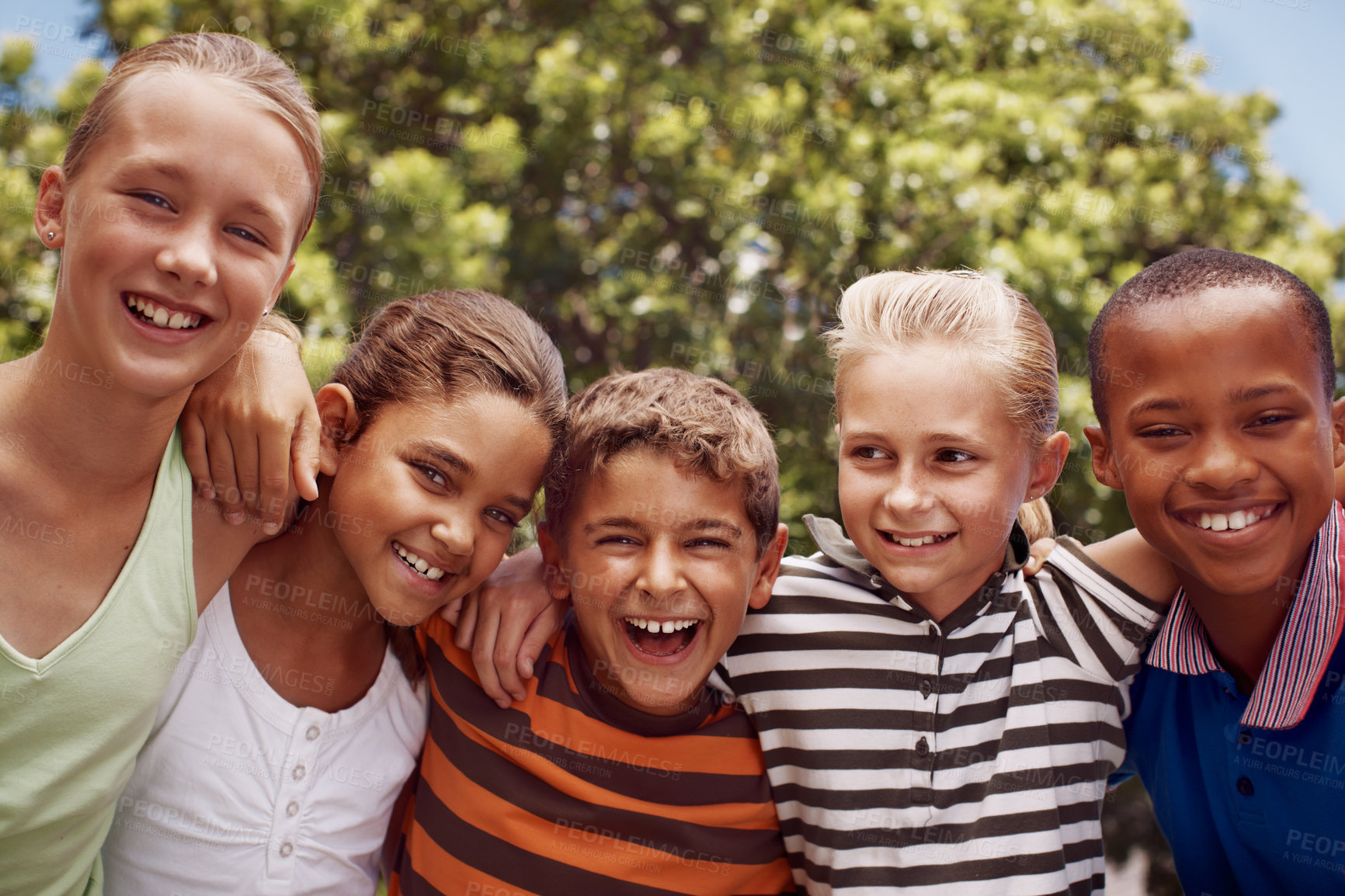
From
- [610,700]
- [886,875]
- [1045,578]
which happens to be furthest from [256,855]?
[1045,578]

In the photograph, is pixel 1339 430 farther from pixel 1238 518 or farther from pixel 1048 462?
pixel 1048 462

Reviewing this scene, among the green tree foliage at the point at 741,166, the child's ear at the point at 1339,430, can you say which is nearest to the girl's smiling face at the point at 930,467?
the child's ear at the point at 1339,430

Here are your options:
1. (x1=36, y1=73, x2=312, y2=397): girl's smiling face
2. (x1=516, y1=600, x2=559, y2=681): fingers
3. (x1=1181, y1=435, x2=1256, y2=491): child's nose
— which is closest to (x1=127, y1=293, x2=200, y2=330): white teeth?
(x1=36, y1=73, x2=312, y2=397): girl's smiling face

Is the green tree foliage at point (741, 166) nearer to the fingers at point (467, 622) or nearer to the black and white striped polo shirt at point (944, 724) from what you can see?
the black and white striped polo shirt at point (944, 724)

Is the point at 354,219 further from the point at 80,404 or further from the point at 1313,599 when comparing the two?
the point at 1313,599

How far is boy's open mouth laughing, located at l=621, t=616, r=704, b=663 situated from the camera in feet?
6.52

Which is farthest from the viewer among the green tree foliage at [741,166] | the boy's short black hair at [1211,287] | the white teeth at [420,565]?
the green tree foliage at [741,166]

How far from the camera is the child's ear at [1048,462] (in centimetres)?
213

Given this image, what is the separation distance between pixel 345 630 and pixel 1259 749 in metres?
1.96

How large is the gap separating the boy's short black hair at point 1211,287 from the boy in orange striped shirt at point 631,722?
2.65 feet

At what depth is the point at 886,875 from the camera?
75.7 inches

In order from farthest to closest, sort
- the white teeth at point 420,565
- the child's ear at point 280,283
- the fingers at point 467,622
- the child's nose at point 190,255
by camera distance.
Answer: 1. the fingers at point 467,622
2. the white teeth at point 420,565
3. the child's ear at point 280,283
4. the child's nose at point 190,255

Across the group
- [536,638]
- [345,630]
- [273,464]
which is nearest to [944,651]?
[536,638]

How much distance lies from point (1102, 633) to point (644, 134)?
345 centimetres
